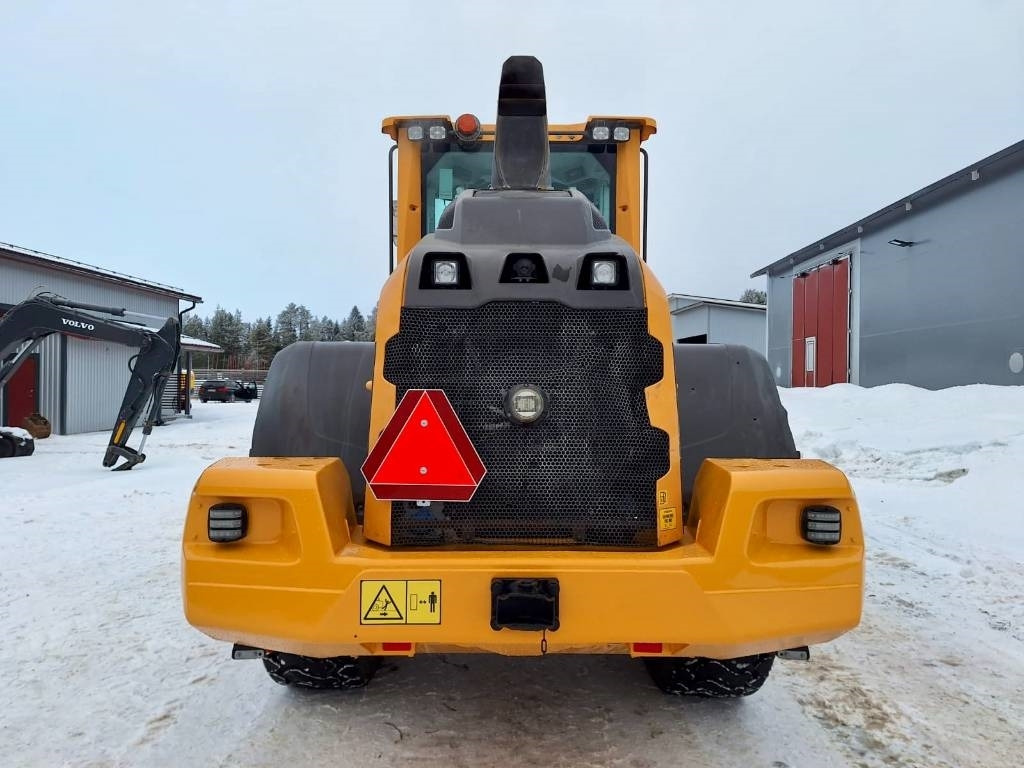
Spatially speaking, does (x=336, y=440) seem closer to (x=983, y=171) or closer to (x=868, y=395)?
(x=868, y=395)

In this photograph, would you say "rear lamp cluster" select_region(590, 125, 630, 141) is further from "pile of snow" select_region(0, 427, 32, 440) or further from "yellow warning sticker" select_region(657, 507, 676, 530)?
"pile of snow" select_region(0, 427, 32, 440)

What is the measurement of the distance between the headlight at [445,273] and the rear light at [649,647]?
1.41m

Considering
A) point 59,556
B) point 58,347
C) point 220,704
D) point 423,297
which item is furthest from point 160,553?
point 58,347

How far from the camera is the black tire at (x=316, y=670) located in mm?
2822

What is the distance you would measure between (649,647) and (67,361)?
1948 centimetres

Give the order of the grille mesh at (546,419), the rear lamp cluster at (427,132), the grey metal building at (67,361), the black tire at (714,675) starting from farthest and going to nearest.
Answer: the grey metal building at (67,361) < the rear lamp cluster at (427,132) < the black tire at (714,675) < the grille mesh at (546,419)

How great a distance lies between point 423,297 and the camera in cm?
250

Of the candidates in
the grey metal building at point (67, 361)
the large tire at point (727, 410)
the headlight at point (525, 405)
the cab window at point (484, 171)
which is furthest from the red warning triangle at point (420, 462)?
the grey metal building at point (67, 361)

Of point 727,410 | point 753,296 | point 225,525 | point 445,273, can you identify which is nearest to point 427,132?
point 445,273

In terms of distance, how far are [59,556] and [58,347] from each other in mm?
14490

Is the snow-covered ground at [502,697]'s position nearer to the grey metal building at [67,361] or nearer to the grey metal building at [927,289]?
the grey metal building at [927,289]

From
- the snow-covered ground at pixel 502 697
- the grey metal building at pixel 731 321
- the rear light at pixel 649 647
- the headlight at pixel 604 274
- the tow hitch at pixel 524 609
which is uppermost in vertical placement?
the grey metal building at pixel 731 321

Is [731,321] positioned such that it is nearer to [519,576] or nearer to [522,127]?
[522,127]

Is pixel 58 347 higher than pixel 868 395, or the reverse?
pixel 58 347
